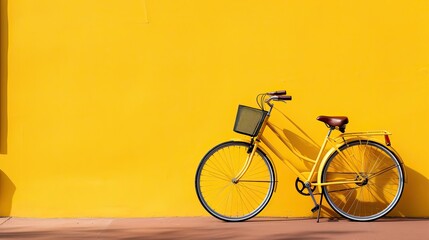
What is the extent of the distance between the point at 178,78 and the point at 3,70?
1663 mm

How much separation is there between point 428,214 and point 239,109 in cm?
211

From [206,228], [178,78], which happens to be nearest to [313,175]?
[206,228]

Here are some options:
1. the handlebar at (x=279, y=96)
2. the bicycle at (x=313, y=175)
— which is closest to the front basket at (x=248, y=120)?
the bicycle at (x=313, y=175)

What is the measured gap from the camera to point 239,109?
6.09m

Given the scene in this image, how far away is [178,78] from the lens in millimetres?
6418

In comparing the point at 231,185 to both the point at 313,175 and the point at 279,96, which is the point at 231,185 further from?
the point at 279,96

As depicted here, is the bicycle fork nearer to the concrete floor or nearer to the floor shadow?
the concrete floor

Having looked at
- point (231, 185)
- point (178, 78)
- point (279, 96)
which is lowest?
point (231, 185)

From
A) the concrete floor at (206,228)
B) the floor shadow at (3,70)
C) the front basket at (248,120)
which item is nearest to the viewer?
the concrete floor at (206,228)

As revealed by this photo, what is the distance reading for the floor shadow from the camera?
6.36 metres

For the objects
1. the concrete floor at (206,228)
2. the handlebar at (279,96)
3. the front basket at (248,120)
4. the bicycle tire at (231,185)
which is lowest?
the concrete floor at (206,228)

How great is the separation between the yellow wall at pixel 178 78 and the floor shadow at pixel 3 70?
3cm

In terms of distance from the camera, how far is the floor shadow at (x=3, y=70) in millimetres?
6363

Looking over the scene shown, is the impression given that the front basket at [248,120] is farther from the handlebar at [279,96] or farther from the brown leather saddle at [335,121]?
the brown leather saddle at [335,121]
